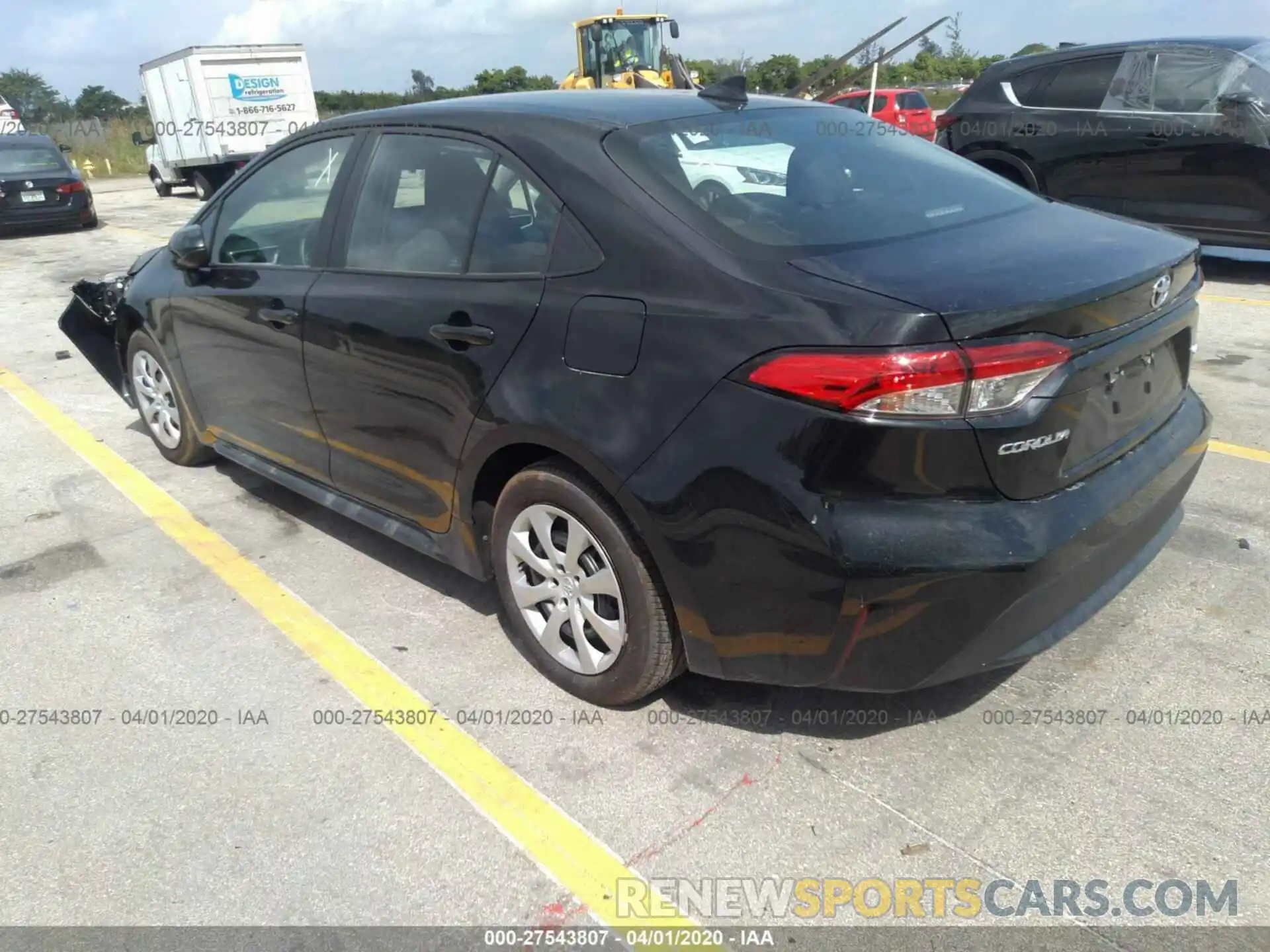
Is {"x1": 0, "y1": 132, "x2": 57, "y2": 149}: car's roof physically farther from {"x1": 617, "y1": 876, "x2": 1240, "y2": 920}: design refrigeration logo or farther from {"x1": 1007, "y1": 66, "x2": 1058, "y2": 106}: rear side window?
{"x1": 617, "y1": 876, "x2": 1240, "y2": 920}: design refrigeration logo

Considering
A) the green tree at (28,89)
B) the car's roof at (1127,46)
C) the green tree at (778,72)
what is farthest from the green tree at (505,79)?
the car's roof at (1127,46)

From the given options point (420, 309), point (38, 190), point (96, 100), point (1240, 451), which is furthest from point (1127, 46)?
point (96, 100)

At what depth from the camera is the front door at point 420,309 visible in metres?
2.93

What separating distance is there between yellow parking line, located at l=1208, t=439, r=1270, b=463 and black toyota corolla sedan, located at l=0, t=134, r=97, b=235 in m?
17.4

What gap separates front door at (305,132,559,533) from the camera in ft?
9.62

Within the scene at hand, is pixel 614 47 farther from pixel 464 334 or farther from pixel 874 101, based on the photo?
pixel 464 334

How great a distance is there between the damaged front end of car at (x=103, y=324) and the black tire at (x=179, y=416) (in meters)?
0.09

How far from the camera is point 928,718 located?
9.45ft

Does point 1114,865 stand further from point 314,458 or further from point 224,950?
point 314,458

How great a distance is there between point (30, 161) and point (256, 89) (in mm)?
5860

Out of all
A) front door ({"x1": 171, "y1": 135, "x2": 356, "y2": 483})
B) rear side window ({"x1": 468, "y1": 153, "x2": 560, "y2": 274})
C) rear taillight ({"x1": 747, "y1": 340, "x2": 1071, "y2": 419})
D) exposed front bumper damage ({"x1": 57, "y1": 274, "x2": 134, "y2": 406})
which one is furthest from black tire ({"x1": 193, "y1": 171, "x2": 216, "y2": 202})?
rear taillight ({"x1": 747, "y1": 340, "x2": 1071, "y2": 419})

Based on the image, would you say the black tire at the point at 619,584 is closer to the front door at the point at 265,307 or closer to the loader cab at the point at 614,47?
the front door at the point at 265,307

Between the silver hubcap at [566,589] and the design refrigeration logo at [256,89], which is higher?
the design refrigeration logo at [256,89]

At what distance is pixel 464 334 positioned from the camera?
117 inches
